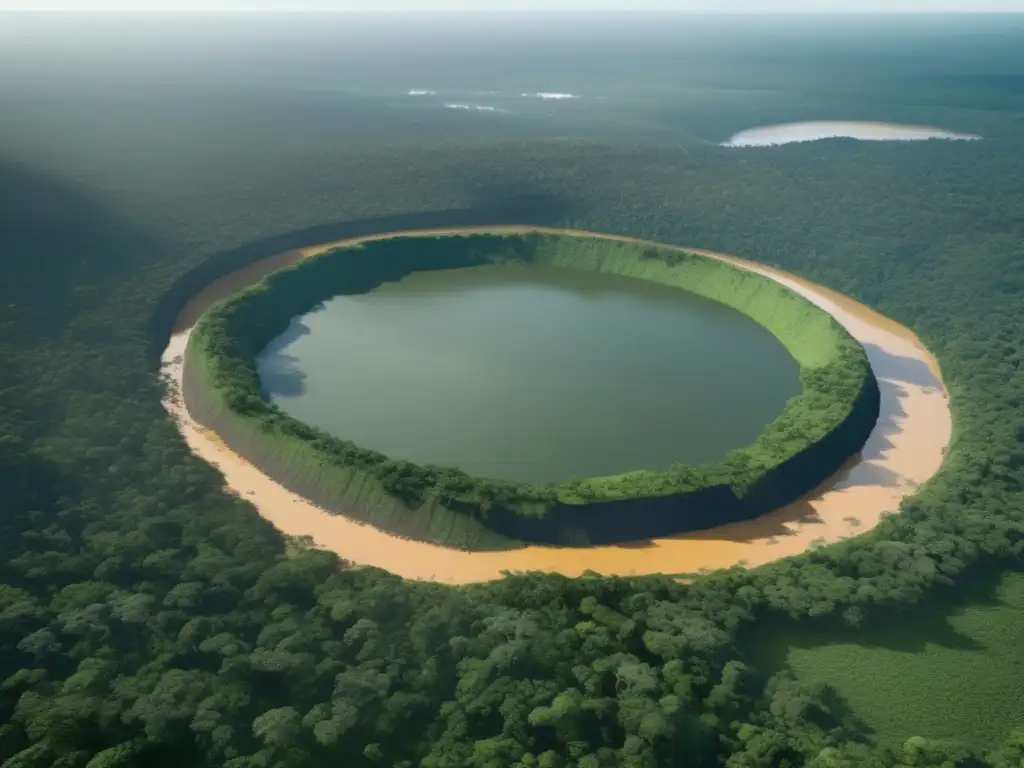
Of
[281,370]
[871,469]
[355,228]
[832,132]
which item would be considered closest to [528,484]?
[871,469]

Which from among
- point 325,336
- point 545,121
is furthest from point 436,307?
point 545,121

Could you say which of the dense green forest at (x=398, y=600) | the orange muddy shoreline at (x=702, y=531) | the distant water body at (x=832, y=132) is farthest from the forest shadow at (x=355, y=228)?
the distant water body at (x=832, y=132)

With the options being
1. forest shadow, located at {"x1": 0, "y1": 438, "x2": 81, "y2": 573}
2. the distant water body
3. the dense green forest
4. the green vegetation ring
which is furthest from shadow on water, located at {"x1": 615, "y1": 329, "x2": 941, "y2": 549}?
the distant water body

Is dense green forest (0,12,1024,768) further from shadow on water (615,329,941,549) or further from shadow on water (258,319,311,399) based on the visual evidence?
shadow on water (258,319,311,399)

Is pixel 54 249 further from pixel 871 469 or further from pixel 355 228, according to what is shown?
pixel 871 469

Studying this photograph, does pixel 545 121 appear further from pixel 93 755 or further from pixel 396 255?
pixel 93 755

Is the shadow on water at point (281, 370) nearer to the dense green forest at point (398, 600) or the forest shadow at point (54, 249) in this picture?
the dense green forest at point (398, 600)
